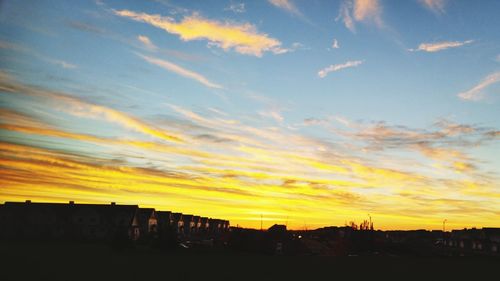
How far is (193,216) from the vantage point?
447 ft

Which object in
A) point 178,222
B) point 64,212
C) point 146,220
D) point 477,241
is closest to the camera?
point 64,212

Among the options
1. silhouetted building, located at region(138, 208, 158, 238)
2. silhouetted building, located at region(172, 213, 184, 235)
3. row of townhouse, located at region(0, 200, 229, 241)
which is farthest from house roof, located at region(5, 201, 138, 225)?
silhouetted building, located at region(172, 213, 184, 235)

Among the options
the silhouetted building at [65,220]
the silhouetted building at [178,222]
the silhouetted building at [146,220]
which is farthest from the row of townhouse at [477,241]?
the silhouetted building at [65,220]

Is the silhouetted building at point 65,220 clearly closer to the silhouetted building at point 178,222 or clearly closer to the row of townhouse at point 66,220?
the row of townhouse at point 66,220

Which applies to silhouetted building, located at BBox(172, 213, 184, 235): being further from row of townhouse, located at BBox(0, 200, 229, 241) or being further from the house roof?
the house roof

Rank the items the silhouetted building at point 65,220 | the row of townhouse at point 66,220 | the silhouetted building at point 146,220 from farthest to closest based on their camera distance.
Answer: the silhouetted building at point 146,220 < the silhouetted building at point 65,220 < the row of townhouse at point 66,220

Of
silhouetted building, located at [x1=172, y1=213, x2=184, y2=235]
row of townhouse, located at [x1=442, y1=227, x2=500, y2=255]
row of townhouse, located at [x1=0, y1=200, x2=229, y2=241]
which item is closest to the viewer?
row of townhouse, located at [x1=0, y1=200, x2=229, y2=241]

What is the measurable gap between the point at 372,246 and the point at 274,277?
60.8 m

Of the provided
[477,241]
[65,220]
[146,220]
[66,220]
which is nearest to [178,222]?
[146,220]

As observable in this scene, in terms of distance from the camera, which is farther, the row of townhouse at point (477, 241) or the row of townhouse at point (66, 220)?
the row of townhouse at point (477, 241)

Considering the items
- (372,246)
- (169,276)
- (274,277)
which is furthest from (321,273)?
(372,246)

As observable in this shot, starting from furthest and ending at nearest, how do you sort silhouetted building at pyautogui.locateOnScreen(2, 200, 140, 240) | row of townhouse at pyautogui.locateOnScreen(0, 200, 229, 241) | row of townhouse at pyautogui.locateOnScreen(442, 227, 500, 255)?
1. row of townhouse at pyautogui.locateOnScreen(442, 227, 500, 255)
2. silhouetted building at pyautogui.locateOnScreen(2, 200, 140, 240)
3. row of townhouse at pyautogui.locateOnScreen(0, 200, 229, 241)

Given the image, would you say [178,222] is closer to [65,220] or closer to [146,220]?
[146,220]

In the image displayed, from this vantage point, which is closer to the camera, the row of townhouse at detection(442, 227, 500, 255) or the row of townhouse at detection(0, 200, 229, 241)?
the row of townhouse at detection(0, 200, 229, 241)
